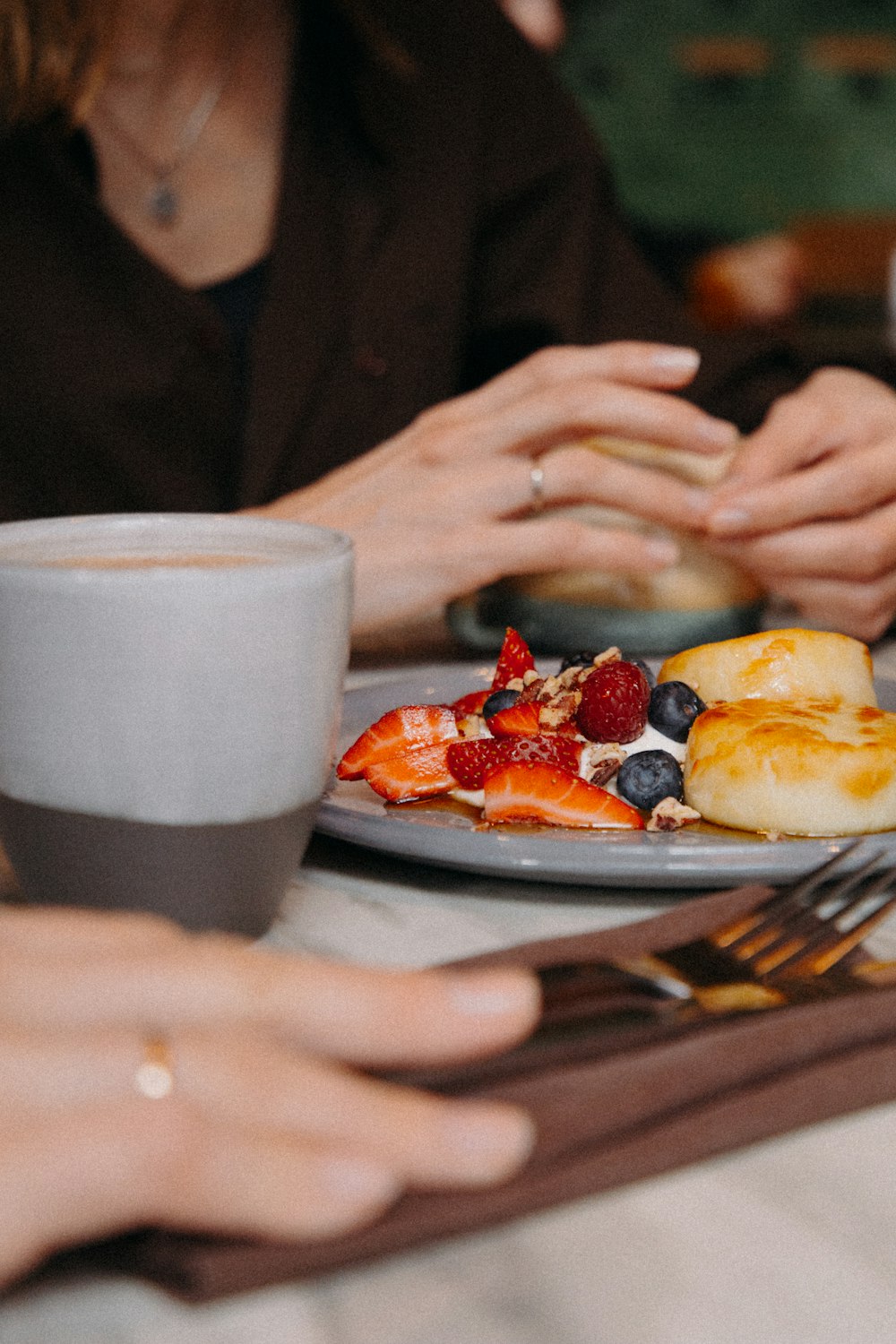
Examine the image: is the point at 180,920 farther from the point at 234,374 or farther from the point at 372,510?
the point at 234,374

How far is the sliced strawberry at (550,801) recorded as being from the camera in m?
0.63

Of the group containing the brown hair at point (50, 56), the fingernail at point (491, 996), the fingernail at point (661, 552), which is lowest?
the fingernail at point (661, 552)

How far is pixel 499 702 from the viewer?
73cm

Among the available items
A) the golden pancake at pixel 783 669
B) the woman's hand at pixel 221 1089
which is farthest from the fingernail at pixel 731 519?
the woman's hand at pixel 221 1089

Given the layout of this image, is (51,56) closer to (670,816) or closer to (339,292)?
(339,292)

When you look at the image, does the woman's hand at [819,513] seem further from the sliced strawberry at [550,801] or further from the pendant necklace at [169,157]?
the pendant necklace at [169,157]

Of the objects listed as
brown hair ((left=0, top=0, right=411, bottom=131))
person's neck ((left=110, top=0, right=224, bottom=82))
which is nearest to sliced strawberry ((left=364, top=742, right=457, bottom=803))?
brown hair ((left=0, top=0, right=411, bottom=131))

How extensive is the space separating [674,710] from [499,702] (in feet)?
0.31

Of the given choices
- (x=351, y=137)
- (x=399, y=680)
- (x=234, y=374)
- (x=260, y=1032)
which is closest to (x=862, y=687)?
(x=399, y=680)

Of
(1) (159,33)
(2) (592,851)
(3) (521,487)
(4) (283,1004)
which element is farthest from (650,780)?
(1) (159,33)

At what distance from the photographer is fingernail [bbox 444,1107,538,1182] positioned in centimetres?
32

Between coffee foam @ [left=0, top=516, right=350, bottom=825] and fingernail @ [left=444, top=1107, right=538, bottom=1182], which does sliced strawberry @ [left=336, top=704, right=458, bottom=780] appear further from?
fingernail @ [left=444, top=1107, right=538, bottom=1182]

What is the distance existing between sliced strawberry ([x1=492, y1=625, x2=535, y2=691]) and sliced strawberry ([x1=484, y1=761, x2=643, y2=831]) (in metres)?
0.16

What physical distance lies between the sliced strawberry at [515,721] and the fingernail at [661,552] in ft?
1.13
